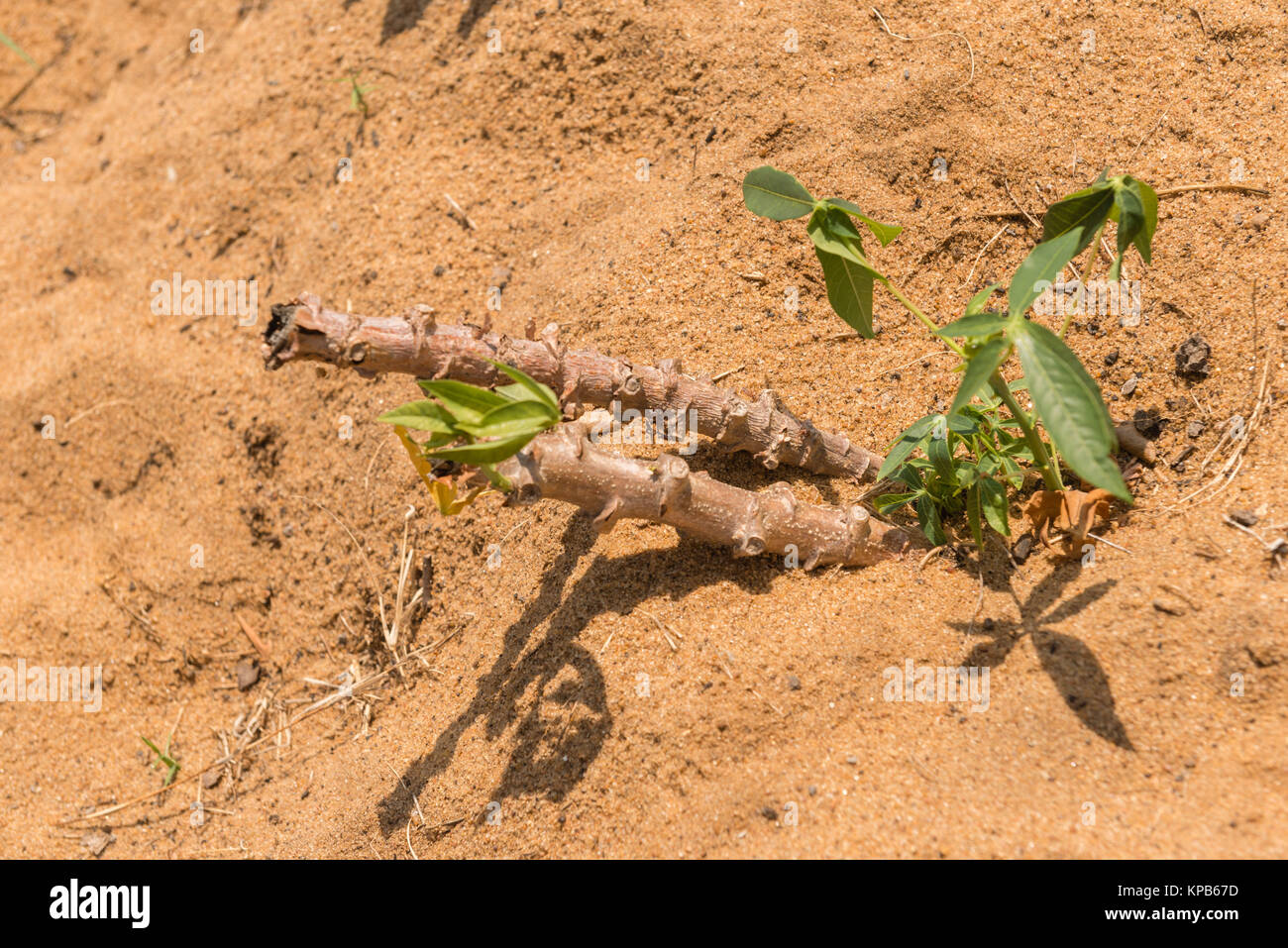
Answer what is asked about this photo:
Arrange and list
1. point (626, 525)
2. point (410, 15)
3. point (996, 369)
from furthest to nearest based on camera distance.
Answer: point (410, 15), point (626, 525), point (996, 369)

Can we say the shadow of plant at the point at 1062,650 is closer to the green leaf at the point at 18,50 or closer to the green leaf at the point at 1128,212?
the green leaf at the point at 1128,212

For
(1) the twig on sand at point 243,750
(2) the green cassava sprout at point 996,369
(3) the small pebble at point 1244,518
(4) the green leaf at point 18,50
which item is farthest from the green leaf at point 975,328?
(4) the green leaf at point 18,50

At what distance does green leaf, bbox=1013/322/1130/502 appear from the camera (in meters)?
1.34

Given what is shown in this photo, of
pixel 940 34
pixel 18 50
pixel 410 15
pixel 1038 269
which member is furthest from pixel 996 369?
pixel 18 50

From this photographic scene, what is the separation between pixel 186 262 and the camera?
3229 mm

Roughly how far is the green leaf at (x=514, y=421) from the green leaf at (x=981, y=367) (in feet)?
2.30

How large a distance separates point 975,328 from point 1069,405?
218mm

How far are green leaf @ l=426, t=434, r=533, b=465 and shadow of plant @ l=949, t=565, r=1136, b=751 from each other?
3.49 feet

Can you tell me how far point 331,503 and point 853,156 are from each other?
189cm

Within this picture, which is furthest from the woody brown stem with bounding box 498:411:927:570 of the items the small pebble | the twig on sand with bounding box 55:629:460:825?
the twig on sand with bounding box 55:629:460:825

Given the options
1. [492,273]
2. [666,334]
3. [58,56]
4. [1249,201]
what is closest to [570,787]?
[666,334]

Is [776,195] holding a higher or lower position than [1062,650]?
higher

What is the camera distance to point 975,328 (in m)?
1.52

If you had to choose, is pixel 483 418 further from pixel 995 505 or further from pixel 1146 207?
pixel 1146 207
